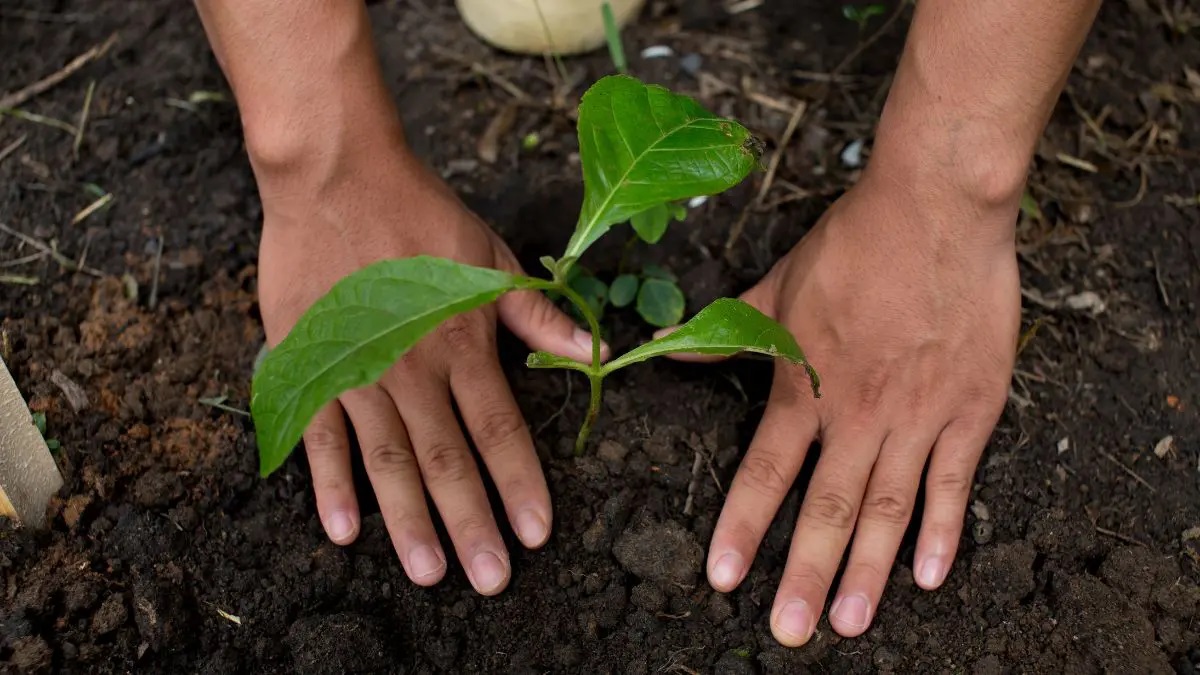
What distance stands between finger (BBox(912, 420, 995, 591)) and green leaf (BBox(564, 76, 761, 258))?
1.72ft

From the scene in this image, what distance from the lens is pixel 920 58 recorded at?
148 cm

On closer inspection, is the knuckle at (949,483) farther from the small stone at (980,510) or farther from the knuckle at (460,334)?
the knuckle at (460,334)

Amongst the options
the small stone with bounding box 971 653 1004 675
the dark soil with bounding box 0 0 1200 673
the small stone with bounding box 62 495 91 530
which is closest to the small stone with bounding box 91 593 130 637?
the dark soil with bounding box 0 0 1200 673

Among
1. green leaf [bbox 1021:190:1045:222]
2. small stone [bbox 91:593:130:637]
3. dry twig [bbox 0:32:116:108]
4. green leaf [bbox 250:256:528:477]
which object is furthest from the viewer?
dry twig [bbox 0:32:116:108]

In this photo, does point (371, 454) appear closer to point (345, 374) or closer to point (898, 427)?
point (345, 374)

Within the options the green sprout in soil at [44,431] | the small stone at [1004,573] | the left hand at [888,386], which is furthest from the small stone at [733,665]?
the green sprout in soil at [44,431]

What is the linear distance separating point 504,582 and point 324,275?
0.50 m

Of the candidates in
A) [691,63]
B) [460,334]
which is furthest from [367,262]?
[691,63]

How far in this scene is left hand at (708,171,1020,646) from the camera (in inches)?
56.4

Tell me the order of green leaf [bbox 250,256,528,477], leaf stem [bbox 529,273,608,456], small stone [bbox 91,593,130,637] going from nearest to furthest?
green leaf [bbox 250,256,528,477]
leaf stem [bbox 529,273,608,456]
small stone [bbox 91,593,130,637]

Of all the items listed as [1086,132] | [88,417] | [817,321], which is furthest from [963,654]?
[88,417]

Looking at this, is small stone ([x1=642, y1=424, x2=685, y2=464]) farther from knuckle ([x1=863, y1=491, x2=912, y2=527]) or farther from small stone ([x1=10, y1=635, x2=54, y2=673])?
small stone ([x1=10, y1=635, x2=54, y2=673])

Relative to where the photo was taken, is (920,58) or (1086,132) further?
(1086,132)

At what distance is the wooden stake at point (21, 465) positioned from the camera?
123cm
